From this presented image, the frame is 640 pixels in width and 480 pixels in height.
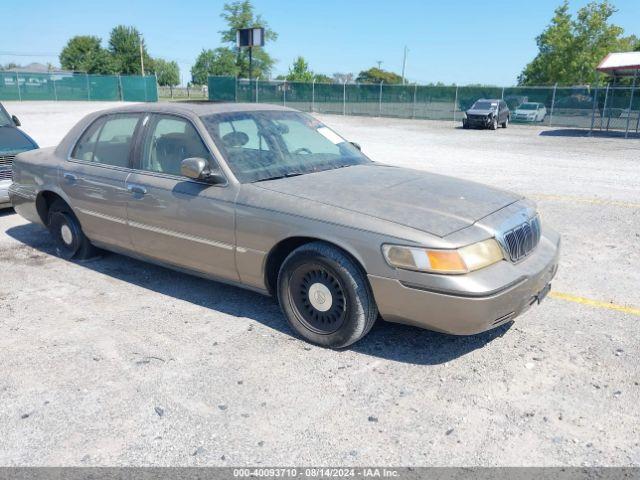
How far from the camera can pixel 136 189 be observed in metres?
4.54

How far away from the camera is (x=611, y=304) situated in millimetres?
4488

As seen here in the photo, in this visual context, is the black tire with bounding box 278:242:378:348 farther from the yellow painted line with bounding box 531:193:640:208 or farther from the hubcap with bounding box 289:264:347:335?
the yellow painted line with bounding box 531:193:640:208

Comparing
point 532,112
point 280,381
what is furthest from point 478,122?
point 280,381

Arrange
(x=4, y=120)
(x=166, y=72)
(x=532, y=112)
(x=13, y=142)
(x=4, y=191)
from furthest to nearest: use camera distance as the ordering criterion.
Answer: (x=166, y=72) → (x=532, y=112) → (x=4, y=120) → (x=13, y=142) → (x=4, y=191)

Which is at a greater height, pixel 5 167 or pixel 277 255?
pixel 5 167

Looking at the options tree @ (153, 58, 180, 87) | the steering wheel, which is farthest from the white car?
tree @ (153, 58, 180, 87)

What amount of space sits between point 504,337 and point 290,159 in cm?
208

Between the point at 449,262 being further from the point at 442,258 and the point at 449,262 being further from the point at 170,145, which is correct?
the point at 170,145

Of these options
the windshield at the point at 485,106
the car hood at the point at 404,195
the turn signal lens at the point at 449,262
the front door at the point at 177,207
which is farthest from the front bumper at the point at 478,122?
the turn signal lens at the point at 449,262

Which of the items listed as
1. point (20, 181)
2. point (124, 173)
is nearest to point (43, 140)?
point (20, 181)

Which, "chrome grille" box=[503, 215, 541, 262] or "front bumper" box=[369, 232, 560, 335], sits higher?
"chrome grille" box=[503, 215, 541, 262]

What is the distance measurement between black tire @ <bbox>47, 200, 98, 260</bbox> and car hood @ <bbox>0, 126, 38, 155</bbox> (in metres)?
2.30

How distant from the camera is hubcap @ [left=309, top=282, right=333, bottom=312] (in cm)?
365

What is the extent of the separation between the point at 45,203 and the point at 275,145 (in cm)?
278
